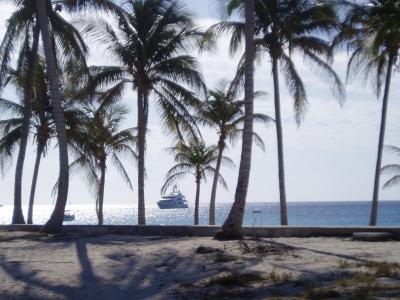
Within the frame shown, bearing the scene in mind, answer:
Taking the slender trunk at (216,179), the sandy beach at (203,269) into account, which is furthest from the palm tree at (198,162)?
the sandy beach at (203,269)

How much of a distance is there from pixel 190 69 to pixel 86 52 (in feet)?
13.2

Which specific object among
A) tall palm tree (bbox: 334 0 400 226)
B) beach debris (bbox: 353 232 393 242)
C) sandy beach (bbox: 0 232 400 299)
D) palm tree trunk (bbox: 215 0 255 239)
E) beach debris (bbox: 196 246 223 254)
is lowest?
sandy beach (bbox: 0 232 400 299)

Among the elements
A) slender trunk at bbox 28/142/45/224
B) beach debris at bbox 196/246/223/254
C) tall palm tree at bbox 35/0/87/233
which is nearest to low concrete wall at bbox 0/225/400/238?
tall palm tree at bbox 35/0/87/233

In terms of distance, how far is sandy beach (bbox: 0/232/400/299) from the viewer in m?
9.66

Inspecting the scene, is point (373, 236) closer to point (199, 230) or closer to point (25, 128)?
point (199, 230)

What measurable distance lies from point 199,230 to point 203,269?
6697 mm

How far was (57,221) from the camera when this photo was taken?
19.7 metres

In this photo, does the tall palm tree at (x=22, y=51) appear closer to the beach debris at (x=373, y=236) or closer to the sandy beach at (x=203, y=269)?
the sandy beach at (x=203, y=269)

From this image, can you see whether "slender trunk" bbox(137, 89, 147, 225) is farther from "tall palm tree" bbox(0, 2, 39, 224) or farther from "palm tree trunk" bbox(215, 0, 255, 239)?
"palm tree trunk" bbox(215, 0, 255, 239)

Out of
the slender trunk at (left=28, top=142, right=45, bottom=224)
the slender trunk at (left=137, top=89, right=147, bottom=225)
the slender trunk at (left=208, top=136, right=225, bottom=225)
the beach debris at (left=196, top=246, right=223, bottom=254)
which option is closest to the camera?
the beach debris at (left=196, top=246, right=223, bottom=254)

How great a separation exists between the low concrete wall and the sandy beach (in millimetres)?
817

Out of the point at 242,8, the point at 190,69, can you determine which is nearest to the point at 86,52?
the point at 190,69

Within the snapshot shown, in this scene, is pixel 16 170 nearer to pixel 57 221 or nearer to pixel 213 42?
pixel 57 221

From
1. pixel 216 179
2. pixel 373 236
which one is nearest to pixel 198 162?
pixel 216 179
